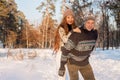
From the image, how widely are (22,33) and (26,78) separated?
67709 millimetres

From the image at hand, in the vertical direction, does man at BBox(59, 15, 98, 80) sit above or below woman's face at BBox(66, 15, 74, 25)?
below

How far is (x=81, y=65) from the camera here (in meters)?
5.72

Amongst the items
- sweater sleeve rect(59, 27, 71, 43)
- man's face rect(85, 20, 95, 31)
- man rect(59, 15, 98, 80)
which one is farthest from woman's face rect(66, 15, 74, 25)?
man's face rect(85, 20, 95, 31)

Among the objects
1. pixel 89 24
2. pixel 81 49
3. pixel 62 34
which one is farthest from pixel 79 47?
pixel 62 34

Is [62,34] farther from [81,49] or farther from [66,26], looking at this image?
[81,49]

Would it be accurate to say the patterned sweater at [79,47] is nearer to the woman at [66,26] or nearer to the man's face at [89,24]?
the man's face at [89,24]

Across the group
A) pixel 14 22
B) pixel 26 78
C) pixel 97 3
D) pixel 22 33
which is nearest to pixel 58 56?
pixel 26 78

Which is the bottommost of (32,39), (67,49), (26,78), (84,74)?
(32,39)

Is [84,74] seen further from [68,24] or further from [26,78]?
[26,78]

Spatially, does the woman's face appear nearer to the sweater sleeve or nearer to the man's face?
the sweater sleeve

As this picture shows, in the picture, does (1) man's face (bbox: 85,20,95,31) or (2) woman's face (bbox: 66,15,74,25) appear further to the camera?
(2) woman's face (bbox: 66,15,74,25)

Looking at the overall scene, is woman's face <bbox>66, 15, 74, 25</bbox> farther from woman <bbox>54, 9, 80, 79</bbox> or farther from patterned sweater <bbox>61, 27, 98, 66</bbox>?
patterned sweater <bbox>61, 27, 98, 66</bbox>

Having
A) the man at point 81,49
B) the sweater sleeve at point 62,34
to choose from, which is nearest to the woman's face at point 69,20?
the sweater sleeve at point 62,34

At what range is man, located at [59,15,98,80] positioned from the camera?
18.2ft
